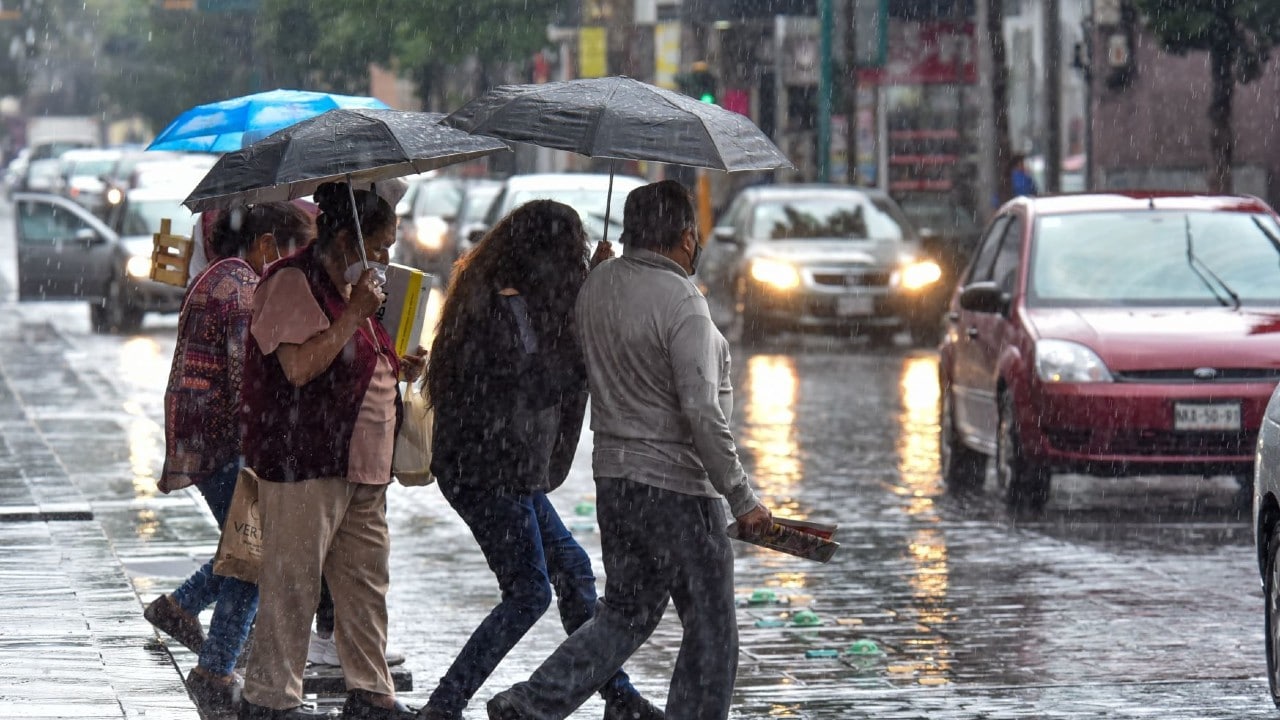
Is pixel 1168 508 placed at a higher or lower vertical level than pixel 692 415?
lower

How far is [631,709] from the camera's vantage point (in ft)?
22.5

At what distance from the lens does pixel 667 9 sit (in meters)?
50.5

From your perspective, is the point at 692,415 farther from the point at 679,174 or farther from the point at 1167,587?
the point at 679,174

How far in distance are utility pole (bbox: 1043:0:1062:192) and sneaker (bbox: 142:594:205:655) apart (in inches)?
908

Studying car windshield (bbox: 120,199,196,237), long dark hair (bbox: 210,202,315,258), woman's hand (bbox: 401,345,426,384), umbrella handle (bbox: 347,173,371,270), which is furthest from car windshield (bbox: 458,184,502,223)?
umbrella handle (bbox: 347,173,371,270)

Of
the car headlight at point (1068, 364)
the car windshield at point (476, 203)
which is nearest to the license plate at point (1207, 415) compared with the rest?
the car headlight at point (1068, 364)

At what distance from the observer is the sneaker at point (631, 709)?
22.4ft

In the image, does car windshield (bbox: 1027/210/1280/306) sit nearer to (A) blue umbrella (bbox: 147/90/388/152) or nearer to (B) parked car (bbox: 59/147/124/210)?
(A) blue umbrella (bbox: 147/90/388/152)

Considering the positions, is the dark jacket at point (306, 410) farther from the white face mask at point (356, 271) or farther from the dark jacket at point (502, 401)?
the dark jacket at point (502, 401)

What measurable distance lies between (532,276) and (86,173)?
54.4 m

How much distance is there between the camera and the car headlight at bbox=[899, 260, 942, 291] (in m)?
23.4

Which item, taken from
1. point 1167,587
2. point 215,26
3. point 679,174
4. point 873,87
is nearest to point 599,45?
point 679,174

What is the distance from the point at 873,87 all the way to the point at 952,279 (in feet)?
41.2

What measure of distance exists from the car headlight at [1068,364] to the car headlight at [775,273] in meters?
11.3
